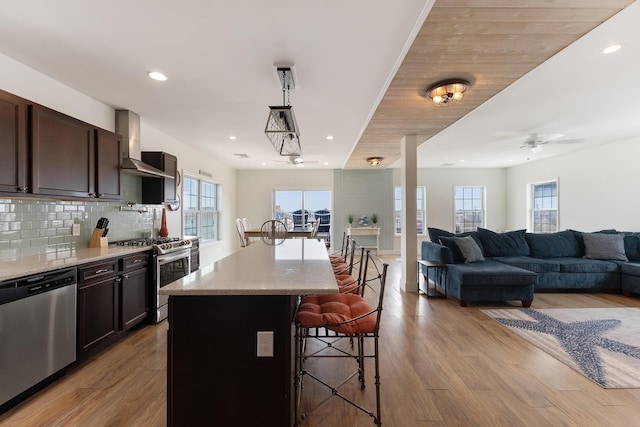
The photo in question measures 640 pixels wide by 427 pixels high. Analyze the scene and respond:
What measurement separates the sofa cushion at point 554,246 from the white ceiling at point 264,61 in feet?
6.21

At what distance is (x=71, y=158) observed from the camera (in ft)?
8.91

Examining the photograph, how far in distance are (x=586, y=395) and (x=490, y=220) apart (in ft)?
26.0

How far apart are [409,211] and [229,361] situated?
3799 millimetres

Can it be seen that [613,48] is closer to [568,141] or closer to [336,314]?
[336,314]

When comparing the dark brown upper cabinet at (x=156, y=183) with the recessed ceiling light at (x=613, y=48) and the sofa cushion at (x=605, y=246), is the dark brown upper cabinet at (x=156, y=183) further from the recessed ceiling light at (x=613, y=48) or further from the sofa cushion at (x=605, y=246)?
the sofa cushion at (x=605, y=246)

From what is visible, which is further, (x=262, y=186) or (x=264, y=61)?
(x=262, y=186)

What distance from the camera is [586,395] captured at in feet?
6.80

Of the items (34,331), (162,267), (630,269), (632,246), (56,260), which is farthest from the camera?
(632,246)

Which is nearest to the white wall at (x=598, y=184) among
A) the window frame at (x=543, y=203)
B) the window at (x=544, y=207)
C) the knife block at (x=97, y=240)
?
the window frame at (x=543, y=203)

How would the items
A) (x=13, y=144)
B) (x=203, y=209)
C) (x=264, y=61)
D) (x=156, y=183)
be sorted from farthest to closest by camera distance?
(x=203, y=209)
(x=156, y=183)
(x=264, y=61)
(x=13, y=144)

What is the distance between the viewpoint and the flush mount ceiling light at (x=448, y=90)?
2762 mm

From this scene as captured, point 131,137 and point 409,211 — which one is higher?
point 131,137

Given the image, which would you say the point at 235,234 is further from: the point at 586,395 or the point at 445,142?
the point at 586,395

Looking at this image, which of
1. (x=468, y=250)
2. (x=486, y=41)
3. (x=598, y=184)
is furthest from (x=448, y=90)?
(x=598, y=184)
